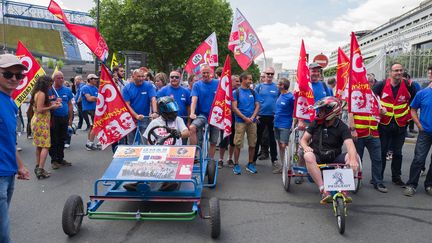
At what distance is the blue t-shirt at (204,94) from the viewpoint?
266 inches

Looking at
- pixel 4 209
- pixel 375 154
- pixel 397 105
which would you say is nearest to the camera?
pixel 4 209

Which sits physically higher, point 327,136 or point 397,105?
point 397,105

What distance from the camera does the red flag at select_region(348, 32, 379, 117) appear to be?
552cm

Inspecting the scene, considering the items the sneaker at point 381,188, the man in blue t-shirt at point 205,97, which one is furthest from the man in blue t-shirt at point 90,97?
the sneaker at point 381,188

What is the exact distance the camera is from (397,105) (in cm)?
600

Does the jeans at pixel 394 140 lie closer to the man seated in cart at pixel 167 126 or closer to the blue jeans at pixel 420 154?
the blue jeans at pixel 420 154

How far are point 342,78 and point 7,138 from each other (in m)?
5.81

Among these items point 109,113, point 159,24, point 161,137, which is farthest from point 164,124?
point 159,24

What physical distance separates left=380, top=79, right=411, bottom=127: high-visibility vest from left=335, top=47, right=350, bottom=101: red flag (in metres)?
0.80

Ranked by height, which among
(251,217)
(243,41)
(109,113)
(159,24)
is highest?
(159,24)

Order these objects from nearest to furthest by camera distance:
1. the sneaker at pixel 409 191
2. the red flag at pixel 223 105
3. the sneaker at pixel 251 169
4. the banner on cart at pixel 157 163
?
the banner on cart at pixel 157 163 < the sneaker at pixel 409 191 < the red flag at pixel 223 105 < the sneaker at pixel 251 169

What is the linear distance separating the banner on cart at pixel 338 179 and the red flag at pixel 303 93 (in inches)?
68.7

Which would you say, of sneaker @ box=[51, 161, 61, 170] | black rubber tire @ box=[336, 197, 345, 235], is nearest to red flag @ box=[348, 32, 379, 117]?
black rubber tire @ box=[336, 197, 345, 235]

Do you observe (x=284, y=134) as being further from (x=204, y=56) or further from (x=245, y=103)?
(x=204, y=56)
